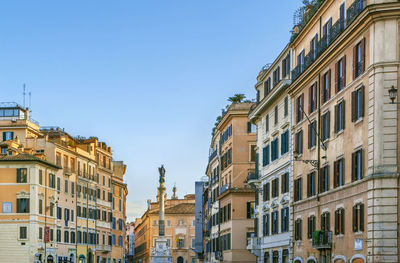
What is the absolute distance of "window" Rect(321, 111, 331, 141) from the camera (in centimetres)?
4375

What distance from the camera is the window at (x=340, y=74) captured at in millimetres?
40578

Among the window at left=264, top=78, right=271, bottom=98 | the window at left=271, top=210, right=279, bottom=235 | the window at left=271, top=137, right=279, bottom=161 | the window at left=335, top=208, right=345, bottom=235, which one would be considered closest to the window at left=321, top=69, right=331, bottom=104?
the window at left=335, top=208, right=345, bottom=235

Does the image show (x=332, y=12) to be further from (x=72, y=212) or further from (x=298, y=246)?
(x=72, y=212)

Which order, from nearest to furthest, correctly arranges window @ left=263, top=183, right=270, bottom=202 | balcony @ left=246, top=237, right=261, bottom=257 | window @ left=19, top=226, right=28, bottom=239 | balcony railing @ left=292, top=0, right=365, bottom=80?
balcony railing @ left=292, top=0, right=365, bottom=80, window @ left=263, top=183, right=270, bottom=202, balcony @ left=246, top=237, right=261, bottom=257, window @ left=19, top=226, right=28, bottom=239

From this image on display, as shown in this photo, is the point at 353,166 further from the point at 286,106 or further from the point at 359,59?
the point at 286,106

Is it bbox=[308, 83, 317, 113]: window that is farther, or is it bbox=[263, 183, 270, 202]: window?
bbox=[263, 183, 270, 202]: window

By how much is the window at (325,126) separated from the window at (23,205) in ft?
173

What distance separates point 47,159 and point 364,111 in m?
65.5

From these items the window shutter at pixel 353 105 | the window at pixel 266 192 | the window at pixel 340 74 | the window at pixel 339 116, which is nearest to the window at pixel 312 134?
the window at pixel 339 116

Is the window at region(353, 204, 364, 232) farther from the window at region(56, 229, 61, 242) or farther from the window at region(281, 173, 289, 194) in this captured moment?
the window at region(56, 229, 61, 242)

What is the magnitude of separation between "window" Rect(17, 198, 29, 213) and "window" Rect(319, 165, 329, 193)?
52.2 m

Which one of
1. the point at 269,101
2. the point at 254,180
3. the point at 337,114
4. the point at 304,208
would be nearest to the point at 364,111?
the point at 337,114

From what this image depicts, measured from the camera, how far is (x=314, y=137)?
47250 millimetres

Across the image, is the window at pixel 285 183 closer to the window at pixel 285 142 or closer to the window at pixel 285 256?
the window at pixel 285 142
